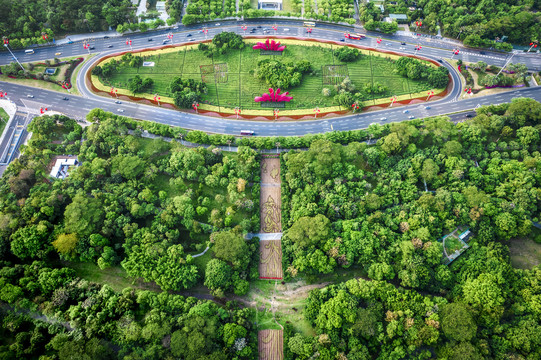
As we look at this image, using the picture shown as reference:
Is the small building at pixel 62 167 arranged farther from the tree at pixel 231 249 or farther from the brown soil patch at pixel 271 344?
the brown soil patch at pixel 271 344

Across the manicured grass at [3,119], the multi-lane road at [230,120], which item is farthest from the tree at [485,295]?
the manicured grass at [3,119]

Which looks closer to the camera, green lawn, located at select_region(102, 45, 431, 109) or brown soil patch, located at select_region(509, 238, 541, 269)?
brown soil patch, located at select_region(509, 238, 541, 269)

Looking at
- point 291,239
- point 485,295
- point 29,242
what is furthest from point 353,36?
point 29,242

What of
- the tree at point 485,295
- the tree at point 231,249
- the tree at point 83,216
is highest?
the tree at point 83,216

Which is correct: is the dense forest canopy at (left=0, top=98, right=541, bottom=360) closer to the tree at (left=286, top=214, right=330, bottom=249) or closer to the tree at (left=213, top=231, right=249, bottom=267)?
the tree at (left=213, top=231, right=249, bottom=267)

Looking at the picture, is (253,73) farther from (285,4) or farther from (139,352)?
(139,352)

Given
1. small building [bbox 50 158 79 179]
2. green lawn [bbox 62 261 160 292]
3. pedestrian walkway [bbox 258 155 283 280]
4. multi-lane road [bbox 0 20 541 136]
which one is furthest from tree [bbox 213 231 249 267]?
small building [bbox 50 158 79 179]
